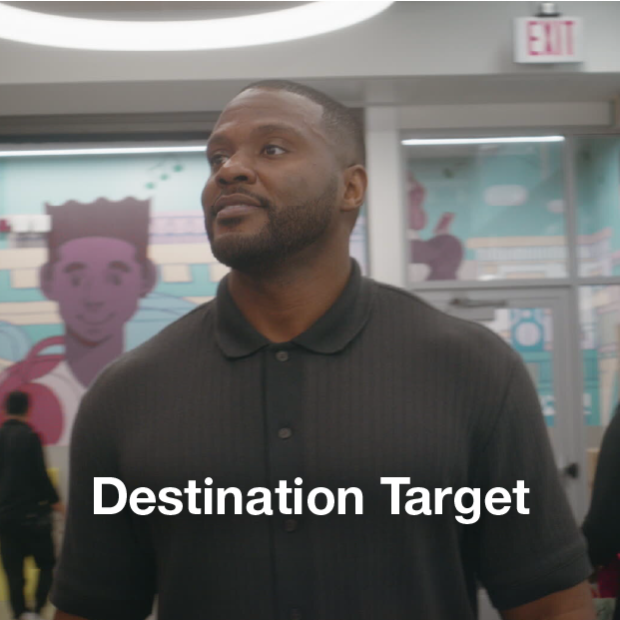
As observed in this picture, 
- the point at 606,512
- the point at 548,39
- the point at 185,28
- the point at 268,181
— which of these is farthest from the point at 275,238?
the point at 548,39

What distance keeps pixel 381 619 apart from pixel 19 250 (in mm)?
5354

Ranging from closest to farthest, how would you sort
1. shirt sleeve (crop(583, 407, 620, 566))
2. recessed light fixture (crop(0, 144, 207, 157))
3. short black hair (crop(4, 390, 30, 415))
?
shirt sleeve (crop(583, 407, 620, 566)) → short black hair (crop(4, 390, 30, 415)) → recessed light fixture (crop(0, 144, 207, 157))

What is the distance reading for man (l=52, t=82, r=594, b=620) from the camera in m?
1.12

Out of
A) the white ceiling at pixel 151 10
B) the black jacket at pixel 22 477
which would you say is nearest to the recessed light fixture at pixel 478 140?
the white ceiling at pixel 151 10

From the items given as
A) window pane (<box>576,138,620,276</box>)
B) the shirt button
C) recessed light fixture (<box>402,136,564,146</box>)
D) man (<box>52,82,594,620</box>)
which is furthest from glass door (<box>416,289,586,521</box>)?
the shirt button

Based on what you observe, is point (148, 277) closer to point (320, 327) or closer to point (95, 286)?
point (95, 286)

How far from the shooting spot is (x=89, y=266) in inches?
237

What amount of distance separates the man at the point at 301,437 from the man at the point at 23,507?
420 cm

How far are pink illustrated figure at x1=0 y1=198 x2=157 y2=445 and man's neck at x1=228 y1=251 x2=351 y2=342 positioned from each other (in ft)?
15.9

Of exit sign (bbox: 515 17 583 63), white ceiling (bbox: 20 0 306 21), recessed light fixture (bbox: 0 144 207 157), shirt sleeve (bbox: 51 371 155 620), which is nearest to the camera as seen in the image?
shirt sleeve (bbox: 51 371 155 620)

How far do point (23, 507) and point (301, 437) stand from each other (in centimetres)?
449

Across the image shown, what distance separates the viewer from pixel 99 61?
17.6 ft

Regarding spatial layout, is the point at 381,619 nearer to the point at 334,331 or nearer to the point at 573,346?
the point at 334,331

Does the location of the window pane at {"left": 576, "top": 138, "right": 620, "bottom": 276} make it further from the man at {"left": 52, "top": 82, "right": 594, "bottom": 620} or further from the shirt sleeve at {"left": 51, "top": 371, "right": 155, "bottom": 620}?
the shirt sleeve at {"left": 51, "top": 371, "right": 155, "bottom": 620}
